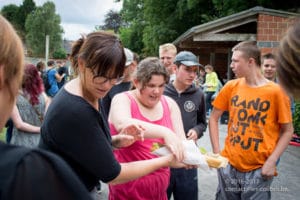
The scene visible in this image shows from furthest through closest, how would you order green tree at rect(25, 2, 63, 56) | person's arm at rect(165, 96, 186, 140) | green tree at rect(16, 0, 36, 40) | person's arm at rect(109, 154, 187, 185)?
green tree at rect(16, 0, 36, 40) → green tree at rect(25, 2, 63, 56) → person's arm at rect(165, 96, 186, 140) → person's arm at rect(109, 154, 187, 185)

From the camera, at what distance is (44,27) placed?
225 feet

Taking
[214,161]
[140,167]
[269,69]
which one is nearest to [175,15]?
[269,69]

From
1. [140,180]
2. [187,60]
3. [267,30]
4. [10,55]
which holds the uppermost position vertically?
[267,30]

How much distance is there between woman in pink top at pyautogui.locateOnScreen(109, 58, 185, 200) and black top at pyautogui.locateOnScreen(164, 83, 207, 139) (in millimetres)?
1135

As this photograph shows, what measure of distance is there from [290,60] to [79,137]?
3.34 feet

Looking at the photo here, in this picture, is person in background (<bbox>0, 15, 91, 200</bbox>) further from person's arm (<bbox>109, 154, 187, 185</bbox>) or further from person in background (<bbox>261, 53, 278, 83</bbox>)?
person in background (<bbox>261, 53, 278, 83</bbox>)

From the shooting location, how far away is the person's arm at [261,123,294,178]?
3.36 metres

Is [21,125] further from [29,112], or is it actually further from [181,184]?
[181,184]

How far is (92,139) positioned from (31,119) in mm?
2817

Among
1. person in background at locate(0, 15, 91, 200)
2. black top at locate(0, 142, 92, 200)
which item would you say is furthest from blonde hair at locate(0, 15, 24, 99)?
black top at locate(0, 142, 92, 200)

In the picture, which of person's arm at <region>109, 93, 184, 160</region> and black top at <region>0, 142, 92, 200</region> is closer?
black top at <region>0, 142, 92, 200</region>

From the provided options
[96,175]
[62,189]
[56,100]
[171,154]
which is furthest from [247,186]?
[62,189]

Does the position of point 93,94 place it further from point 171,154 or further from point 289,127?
point 289,127

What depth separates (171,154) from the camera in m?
2.32
